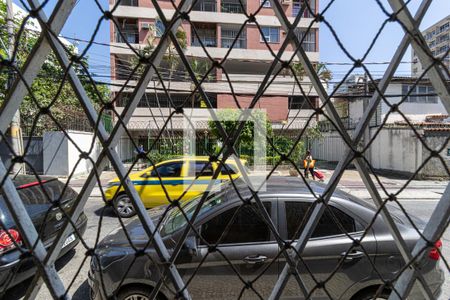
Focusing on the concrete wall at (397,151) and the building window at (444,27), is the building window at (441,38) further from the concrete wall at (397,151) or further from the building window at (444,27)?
the concrete wall at (397,151)

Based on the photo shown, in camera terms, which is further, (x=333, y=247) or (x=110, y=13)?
(x=333, y=247)

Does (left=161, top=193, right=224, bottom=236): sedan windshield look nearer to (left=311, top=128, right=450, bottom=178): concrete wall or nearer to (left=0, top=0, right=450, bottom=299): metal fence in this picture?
(left=0, top=0, right=450, bottom=299): metal fence

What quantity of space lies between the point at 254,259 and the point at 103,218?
2926 mm

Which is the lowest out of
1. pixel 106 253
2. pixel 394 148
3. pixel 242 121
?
pixel 394 148

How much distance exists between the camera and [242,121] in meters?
0.89

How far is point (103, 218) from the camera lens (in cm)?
436

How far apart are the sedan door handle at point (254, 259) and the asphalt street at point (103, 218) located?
1192 mm

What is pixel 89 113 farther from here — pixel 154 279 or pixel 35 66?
pixel 154 279

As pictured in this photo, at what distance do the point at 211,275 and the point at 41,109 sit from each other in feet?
6.32

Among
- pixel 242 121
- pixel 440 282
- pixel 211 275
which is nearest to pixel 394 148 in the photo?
Answer: pixel 440 282

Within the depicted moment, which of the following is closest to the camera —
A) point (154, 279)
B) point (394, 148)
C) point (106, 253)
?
point (154, 279)

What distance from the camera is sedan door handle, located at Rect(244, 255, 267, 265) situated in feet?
7.64

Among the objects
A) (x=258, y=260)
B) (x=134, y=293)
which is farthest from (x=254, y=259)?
(x=134, y=293)

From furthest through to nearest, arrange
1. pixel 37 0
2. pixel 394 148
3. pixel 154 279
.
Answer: pixel 394 148
pixel 154 279
pixel 37 0
